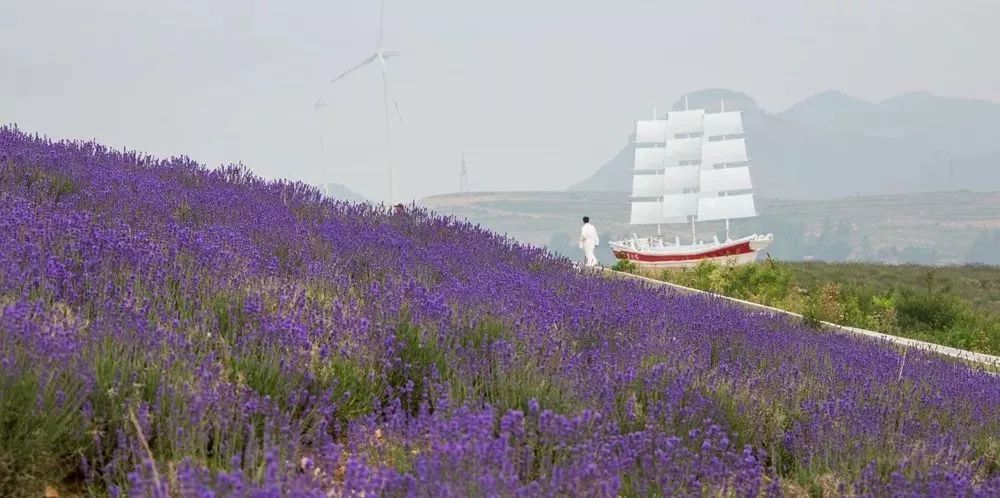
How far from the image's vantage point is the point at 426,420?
10.3 ft

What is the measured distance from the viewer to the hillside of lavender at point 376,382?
2.77 m

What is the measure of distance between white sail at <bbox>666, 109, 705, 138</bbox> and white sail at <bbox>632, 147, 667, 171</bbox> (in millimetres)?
1393

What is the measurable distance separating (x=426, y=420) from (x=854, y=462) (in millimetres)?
1869

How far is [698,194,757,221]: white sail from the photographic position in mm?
60188

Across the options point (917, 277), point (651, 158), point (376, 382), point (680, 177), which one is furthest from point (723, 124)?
point (376, 382)

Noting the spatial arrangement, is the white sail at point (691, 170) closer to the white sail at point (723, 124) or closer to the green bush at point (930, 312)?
the white sail at point (723, 124)

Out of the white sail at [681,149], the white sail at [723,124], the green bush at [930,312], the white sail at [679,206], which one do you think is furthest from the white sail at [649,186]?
the green bush at [930,312]

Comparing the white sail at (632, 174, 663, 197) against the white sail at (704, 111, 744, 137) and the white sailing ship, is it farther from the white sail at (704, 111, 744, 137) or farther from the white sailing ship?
the white sail at (704, 111, 744, 137)

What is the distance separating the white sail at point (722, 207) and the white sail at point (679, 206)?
293 cm

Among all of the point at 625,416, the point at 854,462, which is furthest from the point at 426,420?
the point at 854,462

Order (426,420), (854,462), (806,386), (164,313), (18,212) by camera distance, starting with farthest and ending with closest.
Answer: (806,386) < (18,212) < (854,462) < (164,313) < (426,420)

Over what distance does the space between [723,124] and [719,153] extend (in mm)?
1985

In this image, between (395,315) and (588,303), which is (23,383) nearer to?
(395,315)

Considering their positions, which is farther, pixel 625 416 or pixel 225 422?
pixel 625 416
